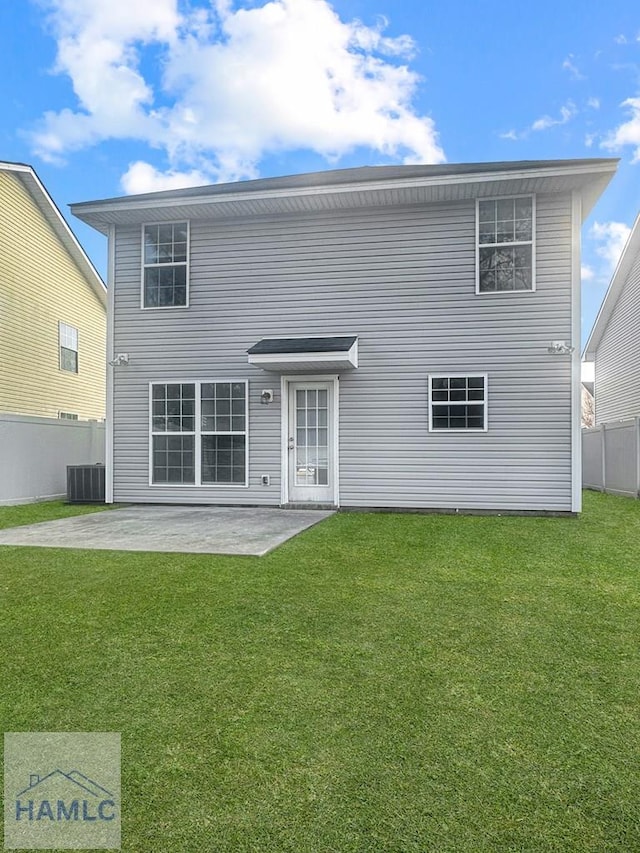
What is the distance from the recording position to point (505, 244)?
26.5ft

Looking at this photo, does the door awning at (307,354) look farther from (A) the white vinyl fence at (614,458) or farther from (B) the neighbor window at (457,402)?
(A) the white vinyl fence at (614,458)

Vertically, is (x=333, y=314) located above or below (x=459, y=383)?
above

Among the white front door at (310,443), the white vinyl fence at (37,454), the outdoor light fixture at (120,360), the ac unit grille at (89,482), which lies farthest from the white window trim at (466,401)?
the white vinyl fence at (37,454)

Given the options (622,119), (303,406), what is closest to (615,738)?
(303,406)

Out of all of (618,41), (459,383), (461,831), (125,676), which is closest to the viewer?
(461,831)

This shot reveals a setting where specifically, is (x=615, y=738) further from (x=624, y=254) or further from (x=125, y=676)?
(x=624, y=254)

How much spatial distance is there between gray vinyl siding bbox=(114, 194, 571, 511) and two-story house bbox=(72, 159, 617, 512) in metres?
0.02

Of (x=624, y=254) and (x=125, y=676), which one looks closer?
(x=125, y=676)

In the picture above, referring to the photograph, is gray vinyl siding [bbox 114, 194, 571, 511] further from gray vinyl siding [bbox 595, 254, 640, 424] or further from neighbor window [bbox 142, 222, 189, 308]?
gray vinyl siding [bbox 595, 254, 640, 424]

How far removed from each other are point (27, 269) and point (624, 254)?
49.1 ft

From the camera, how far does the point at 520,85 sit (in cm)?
1611

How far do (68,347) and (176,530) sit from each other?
1027 centimetres

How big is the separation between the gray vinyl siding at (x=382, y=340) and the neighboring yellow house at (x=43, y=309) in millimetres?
4782

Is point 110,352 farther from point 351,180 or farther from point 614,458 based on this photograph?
point 614,458
